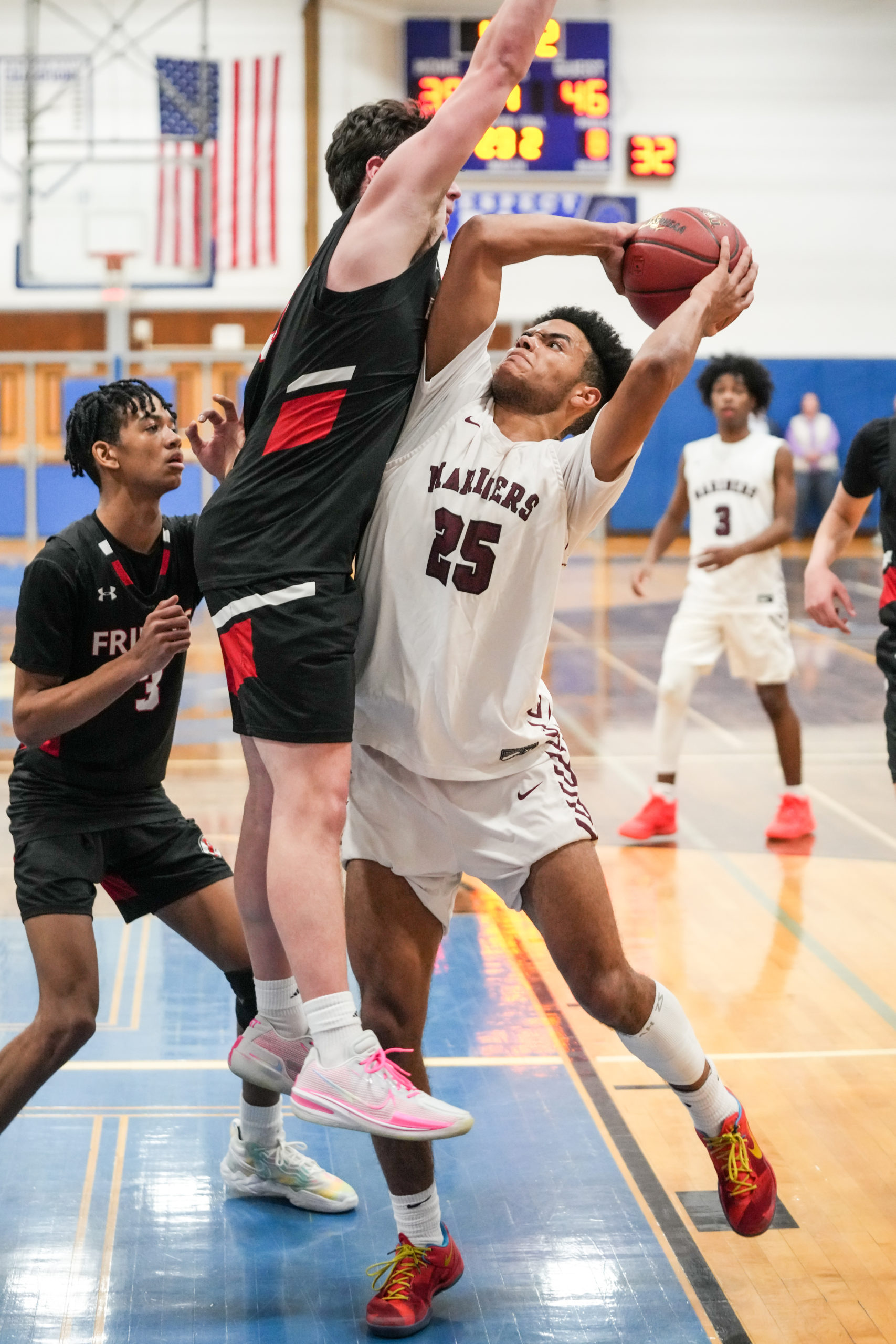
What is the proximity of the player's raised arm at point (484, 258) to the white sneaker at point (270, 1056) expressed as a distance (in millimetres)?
1441

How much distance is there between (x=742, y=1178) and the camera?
3.25 metres

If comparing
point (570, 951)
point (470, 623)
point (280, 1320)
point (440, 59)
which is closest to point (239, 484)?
point (470, 623)

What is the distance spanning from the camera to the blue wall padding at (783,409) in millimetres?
19922

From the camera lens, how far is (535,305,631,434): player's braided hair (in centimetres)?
323

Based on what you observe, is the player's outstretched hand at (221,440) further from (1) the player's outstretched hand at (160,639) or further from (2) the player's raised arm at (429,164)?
(2) the player's raised arm at (429,164)

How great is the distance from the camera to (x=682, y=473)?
7516 millimetres

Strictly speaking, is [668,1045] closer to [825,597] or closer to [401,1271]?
[401,1271]

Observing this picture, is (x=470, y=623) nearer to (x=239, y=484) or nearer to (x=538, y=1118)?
(x=239, y=484)

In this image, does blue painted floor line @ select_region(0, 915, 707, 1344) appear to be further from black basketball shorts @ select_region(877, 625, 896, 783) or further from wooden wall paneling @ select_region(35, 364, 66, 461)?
wooden wall paneling @ select_region(35, 364, 66, 461)

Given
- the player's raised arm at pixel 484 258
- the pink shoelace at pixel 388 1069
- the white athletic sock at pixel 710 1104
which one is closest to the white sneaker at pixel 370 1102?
the pink shoelace at pixel 388 1069

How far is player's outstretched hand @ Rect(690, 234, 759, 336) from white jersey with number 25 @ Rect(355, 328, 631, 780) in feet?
1.26

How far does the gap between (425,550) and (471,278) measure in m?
0.54

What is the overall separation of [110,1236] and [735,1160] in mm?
1466

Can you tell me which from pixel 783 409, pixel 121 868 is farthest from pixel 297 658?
pixel 783 409
